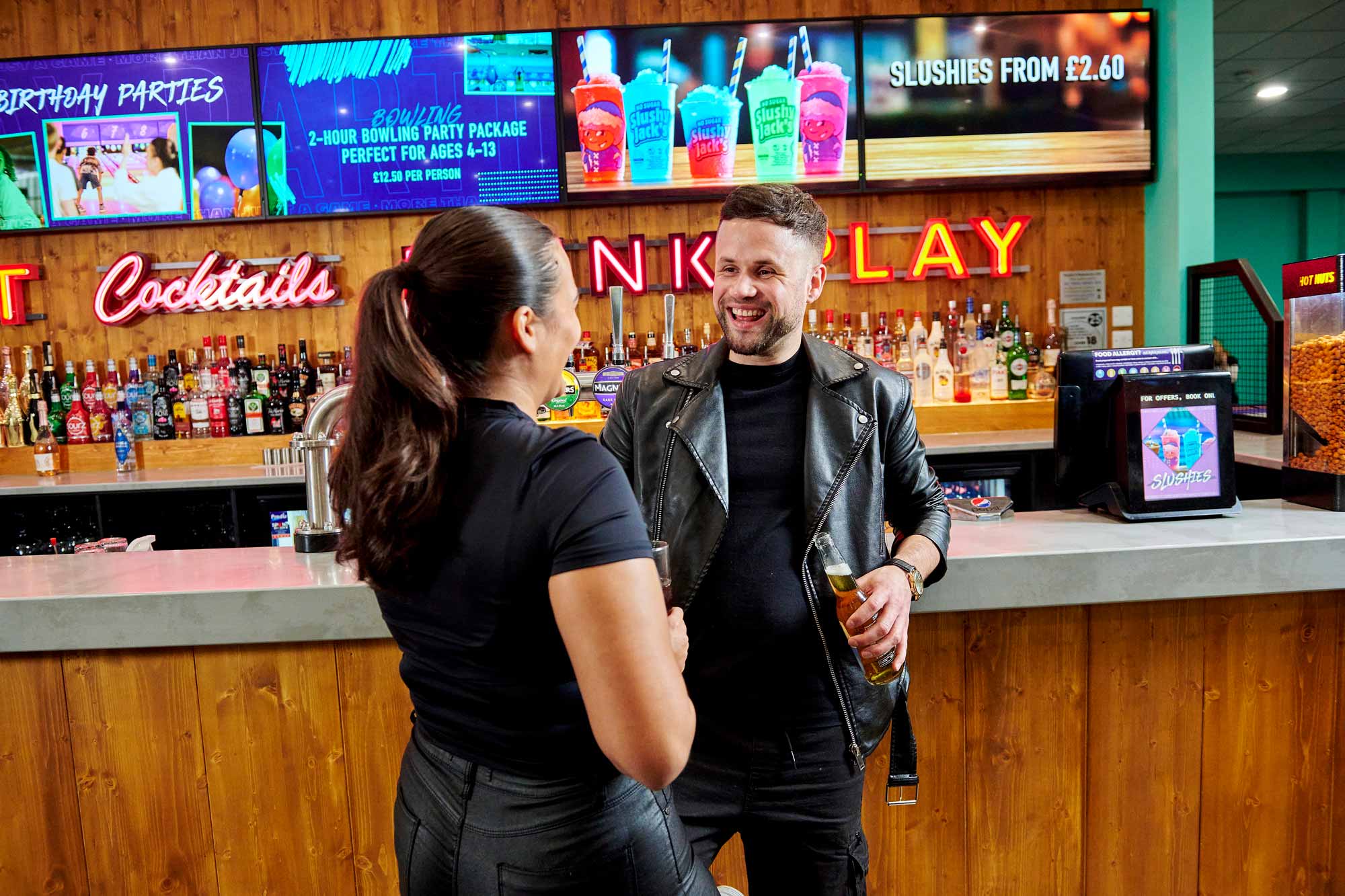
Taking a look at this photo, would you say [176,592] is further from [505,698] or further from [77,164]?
[77,164]

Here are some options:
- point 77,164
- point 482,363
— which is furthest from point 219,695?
point 77,164

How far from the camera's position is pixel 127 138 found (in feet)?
13.2

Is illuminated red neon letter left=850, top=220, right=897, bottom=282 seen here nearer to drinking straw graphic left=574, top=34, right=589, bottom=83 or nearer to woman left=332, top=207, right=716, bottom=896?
drinking straw graphic left=574, top=34, right=589, bottom=83

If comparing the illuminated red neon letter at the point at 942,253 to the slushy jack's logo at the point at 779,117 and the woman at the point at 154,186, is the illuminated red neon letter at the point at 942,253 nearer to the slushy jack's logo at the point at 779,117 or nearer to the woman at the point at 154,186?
the slushy jack's logo at the point at 779,117

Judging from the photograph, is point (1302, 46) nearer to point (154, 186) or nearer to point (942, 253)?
point (942, 253)

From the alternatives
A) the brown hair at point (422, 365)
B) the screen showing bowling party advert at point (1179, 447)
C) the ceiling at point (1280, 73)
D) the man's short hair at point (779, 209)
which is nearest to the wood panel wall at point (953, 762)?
the screen showing bowling party advert at point (1179, 447)

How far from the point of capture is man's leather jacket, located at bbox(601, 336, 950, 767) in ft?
4.67

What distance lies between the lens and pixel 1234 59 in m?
6.13

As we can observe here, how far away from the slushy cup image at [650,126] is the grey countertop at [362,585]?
8.83 feet

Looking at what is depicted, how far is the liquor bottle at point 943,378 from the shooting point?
421 centimetres

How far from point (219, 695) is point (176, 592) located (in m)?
0.21

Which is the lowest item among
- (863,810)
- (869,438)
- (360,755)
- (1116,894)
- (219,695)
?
(1116,894)

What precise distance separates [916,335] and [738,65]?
4.71ft

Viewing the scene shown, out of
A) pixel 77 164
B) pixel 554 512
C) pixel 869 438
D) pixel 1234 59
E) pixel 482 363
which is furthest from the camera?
pixel 1234 59
